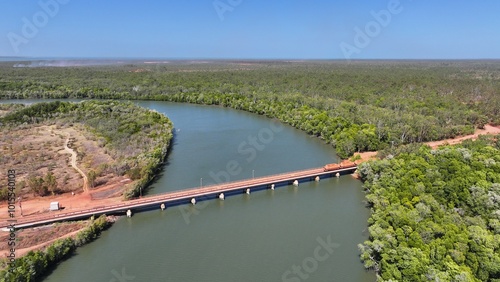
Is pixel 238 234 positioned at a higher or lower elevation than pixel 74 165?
lower

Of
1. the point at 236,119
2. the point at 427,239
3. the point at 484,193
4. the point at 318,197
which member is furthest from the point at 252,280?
Answer: the point at 236,119

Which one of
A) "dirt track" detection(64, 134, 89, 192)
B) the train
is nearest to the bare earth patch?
"dirt track" detection(64, 134, 89, 192)

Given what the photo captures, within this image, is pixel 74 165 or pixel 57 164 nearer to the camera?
pixel 74 165

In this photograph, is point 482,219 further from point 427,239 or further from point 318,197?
point 318,197

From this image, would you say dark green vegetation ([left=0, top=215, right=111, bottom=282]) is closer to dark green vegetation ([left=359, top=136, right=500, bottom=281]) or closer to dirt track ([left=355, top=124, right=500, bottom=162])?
dark green vegetation ([left=359, top=136, right=500, bottom=281])

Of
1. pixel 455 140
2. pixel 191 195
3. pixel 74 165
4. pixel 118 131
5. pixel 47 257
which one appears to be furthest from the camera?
pixel 455 140

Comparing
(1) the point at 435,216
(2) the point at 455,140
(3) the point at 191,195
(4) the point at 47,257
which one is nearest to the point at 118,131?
(3) the point at 191,195

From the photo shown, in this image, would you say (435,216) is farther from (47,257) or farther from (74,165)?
(74,165)
